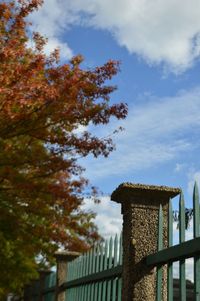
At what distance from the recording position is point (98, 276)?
562 centimetres

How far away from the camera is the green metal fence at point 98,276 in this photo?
16.2 ft

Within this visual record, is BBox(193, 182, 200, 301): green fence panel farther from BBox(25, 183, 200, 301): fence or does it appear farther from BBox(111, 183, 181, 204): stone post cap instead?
A: BBox(111, 183, 181, 204): stone post cap

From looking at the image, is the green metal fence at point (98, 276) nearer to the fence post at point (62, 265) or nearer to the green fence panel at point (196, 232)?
A: the fence post at point (62, 265)

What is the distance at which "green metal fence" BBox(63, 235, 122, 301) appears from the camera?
494 cm

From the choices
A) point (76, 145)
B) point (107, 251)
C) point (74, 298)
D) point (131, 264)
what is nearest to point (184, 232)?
point (131, 264)

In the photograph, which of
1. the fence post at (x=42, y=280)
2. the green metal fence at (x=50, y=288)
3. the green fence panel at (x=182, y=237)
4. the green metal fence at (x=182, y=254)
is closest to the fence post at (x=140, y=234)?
the green metal fence at (x=182, y=254)

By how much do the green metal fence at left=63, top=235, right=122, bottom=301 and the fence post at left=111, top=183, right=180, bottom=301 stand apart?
521 millimetres

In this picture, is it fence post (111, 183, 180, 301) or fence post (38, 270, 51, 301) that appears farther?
fence post (38, 270, 51, 301)

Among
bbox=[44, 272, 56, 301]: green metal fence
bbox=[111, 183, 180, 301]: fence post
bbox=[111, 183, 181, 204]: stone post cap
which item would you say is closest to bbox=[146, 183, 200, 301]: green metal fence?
bbox=[111, 183, 180, 301]: fence post

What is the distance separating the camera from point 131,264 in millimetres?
4086

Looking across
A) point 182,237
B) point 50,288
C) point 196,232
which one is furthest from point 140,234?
point 50,288

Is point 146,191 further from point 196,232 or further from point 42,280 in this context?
point 42,280

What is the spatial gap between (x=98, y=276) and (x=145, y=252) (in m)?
1.69

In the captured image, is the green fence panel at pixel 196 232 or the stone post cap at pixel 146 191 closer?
the green fence panel at pixel 196 232
